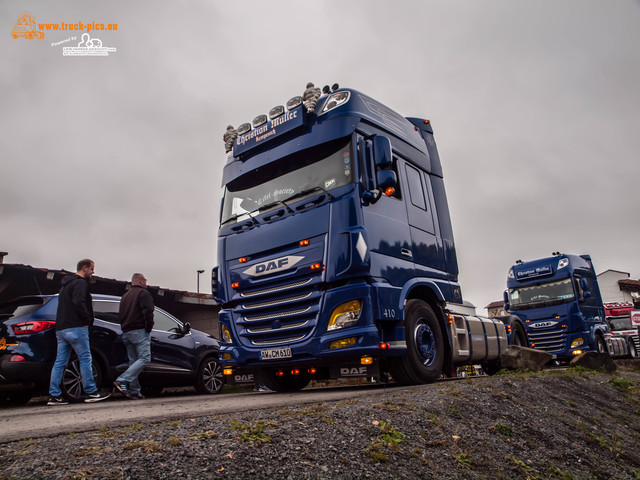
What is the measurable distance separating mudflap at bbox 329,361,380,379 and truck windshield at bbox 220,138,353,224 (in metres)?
2.08

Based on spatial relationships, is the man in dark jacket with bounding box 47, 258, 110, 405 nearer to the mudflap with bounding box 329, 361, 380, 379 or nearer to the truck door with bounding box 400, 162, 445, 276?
the mudflap with bounding box 329, 361, 380, 379

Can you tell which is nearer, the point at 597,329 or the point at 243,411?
the point at 243,411

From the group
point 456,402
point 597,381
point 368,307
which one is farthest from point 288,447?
point 597,381

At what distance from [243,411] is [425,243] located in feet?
12.5

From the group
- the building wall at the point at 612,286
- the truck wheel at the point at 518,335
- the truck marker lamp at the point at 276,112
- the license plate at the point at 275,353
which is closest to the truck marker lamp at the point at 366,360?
the license plate at the point at 275,353

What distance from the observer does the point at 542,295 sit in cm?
1470

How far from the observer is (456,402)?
4164mm

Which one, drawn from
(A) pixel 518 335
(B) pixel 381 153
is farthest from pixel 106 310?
(A) pixel 518 335

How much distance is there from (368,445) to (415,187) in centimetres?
464

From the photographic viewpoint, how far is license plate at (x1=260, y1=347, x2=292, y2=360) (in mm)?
5656

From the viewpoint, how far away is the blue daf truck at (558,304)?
13836mm

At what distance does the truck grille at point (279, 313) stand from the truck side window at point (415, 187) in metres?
2.13

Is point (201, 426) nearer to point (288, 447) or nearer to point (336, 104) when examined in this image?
point (288, 447)

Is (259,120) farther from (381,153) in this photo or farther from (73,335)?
(73,335)
